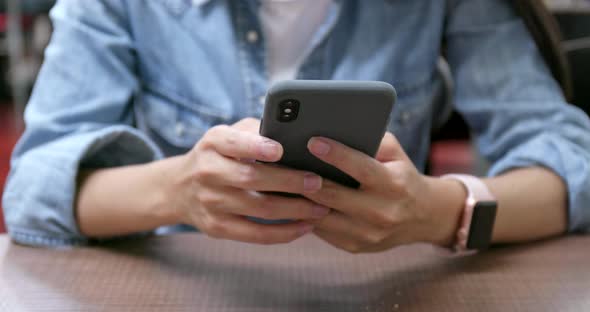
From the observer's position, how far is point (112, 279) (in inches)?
21.0

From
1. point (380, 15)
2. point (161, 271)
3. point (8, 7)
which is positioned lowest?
point (8, 7)

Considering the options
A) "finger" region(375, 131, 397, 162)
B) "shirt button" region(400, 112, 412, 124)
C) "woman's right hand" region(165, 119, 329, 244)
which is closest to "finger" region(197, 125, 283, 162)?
"woman's right hand" region(165, 119, 329, 244)

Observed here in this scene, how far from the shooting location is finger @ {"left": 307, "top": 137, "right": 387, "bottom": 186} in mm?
476

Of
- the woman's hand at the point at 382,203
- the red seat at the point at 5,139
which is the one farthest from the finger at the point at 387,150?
the red seat at the point at 5,139

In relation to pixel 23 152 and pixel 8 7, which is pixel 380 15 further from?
pixel 8 7

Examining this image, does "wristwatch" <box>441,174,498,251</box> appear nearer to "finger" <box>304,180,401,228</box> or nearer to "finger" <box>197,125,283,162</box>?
"finger" <box>304,180,401,228</box>

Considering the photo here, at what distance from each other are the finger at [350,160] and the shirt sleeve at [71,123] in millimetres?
268

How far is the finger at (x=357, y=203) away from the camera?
1.73 feet

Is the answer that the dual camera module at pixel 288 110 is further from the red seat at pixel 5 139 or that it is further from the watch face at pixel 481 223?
the red seat at pixel 5 139

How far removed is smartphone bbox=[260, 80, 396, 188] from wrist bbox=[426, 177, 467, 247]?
A: 0.13 metres

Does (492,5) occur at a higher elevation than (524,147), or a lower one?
higher

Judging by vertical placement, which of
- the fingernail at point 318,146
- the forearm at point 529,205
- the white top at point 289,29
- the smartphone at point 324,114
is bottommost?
the forearm at point 529,205

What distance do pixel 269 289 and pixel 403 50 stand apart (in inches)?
15.7

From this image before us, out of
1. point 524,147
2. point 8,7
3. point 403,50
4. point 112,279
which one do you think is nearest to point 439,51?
point 403,50
